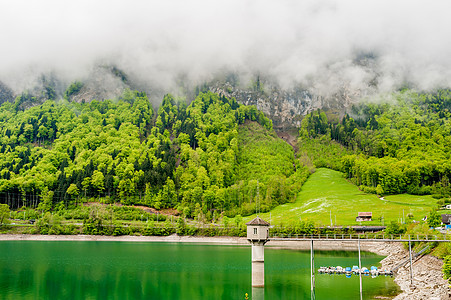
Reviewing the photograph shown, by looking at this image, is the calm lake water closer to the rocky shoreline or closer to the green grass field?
the rocky shoreline

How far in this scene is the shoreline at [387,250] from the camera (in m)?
52.5

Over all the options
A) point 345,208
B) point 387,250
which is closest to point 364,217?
point 345,208

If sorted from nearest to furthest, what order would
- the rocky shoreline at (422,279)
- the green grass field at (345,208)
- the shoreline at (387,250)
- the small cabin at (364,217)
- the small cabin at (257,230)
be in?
the rocky shoreline at (422,279) < the shoreline at (387,250) < the small cabin at (257,230) < the small cabin at (364,217) < the green grass field at (345,208)

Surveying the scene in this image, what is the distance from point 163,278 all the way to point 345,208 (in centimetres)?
11012

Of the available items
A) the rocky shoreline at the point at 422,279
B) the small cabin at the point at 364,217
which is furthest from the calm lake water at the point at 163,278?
the small cabin at the point at 364,217

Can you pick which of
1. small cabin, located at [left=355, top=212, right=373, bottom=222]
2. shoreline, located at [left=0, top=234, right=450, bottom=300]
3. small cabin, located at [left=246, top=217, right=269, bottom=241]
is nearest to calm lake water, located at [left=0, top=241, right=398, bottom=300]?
shoreline, located at [left=0, top=234, right=450, bottom=300]

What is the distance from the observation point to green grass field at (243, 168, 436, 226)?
142 meters

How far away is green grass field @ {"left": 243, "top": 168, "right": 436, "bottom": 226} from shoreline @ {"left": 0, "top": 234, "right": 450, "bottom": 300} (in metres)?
14.1

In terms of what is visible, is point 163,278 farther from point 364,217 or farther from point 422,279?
point 364,217

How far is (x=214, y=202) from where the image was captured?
188m

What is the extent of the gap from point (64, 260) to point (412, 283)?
6719 cm

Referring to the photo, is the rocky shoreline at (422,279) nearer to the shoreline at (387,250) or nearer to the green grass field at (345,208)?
the shoreline at (387,250)

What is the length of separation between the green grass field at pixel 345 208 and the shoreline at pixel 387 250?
14.1m

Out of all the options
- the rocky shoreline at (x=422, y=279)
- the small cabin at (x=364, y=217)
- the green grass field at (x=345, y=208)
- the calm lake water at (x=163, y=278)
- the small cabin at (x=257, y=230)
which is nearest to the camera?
the rocky shoreline at (x=422, y=279)
